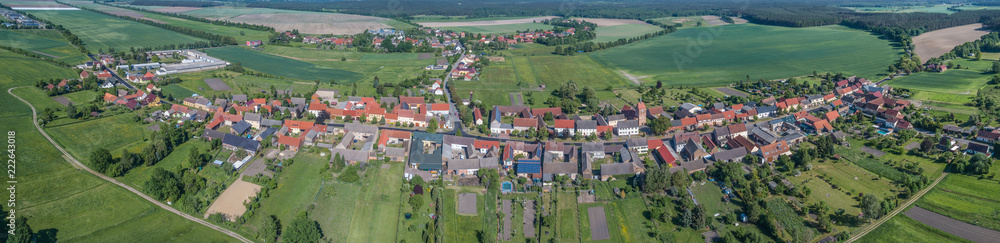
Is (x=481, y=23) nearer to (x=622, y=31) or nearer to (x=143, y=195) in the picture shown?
(x=622, y=31)

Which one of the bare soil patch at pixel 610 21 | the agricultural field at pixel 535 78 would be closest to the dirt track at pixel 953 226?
the agricultural field at pixel 535 78

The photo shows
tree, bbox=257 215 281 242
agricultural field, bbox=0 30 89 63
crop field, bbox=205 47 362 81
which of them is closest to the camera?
tree, bbox=257 215 281 242

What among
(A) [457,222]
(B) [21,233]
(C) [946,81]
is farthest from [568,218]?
(C) [946,81]

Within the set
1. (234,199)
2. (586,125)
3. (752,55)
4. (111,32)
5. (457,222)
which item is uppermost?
(111,32)

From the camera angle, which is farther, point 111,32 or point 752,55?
point 111,32

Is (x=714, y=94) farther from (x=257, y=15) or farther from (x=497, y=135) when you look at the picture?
(x=257, y=15)

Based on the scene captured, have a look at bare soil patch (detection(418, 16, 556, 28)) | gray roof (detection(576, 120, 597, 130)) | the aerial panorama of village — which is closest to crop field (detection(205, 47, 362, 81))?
the aerial panorama of village

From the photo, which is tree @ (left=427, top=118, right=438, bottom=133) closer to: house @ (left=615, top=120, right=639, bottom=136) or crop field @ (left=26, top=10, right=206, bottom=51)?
house @ (left=615, top=120, right=639, bottom=136)
